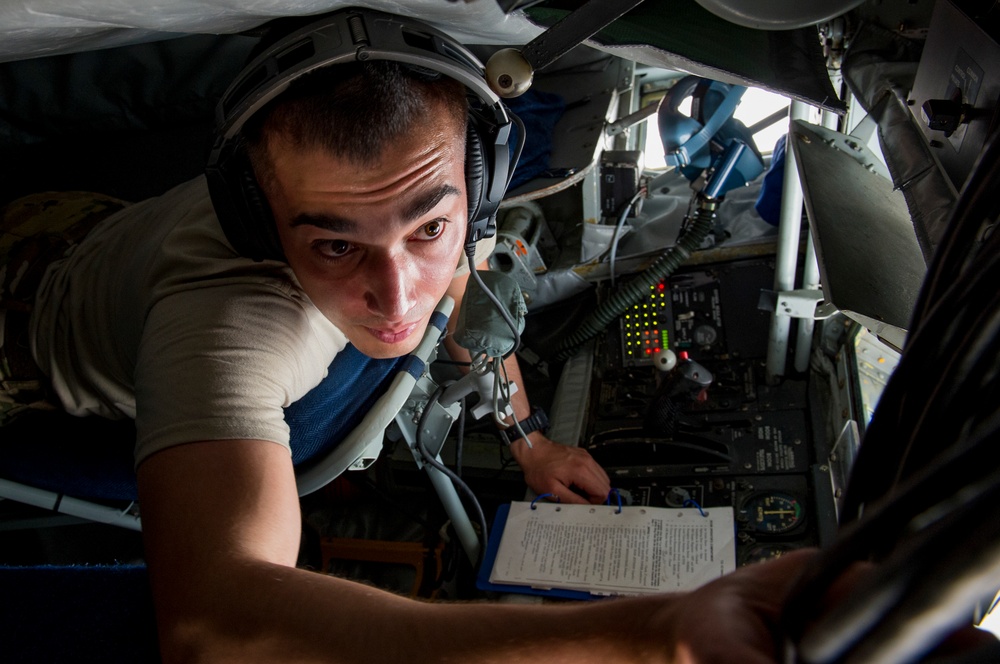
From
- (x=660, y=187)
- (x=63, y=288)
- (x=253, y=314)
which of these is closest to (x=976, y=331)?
(x=253, y=314)

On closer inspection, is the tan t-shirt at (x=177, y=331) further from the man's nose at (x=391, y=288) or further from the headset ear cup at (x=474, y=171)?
the headset ear cup at (x=474, y=171)

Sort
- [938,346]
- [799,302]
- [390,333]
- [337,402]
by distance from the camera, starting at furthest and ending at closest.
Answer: [799,302] < [337,402] < [390,333] < [938,346]

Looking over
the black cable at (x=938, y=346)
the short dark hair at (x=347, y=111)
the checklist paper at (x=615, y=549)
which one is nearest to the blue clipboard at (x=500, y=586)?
the checklist paper at (x=615, y=549)

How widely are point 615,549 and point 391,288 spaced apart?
664 millimetres

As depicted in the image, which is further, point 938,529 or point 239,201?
point 239,201

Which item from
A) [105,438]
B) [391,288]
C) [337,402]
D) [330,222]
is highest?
[330,222]

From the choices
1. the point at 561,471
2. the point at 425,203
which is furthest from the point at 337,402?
the point at 561,471

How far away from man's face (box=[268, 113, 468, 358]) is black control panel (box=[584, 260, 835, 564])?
65cm

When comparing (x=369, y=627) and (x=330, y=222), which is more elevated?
(x=330, y=222)

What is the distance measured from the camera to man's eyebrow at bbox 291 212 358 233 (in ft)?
3.04

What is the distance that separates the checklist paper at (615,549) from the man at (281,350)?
491mm

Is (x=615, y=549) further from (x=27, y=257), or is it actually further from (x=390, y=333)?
(x=27, y=257)

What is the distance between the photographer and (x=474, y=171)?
1067mm

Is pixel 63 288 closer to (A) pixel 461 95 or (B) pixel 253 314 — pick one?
(B) pixel 253 314
